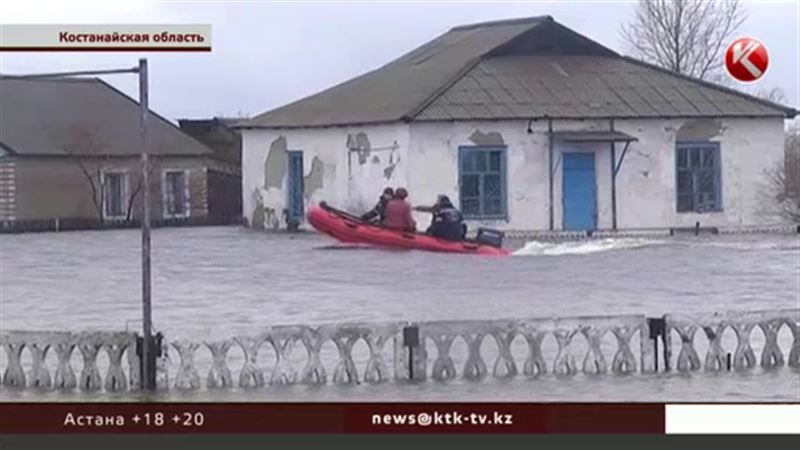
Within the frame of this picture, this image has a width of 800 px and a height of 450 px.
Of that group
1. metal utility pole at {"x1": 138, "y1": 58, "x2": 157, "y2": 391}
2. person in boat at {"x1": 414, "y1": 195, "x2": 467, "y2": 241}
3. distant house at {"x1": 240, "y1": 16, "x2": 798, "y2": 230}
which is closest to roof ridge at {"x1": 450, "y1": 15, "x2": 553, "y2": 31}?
distant house at {"x1": 240, "y1": 16, "x2": 798, "y2": 230}

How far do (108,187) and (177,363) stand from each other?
457mm

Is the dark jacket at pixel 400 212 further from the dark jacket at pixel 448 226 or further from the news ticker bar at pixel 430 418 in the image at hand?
the news ticker bar at pixel 430 418

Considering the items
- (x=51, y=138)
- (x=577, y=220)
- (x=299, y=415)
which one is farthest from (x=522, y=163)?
(x=51, y=138)

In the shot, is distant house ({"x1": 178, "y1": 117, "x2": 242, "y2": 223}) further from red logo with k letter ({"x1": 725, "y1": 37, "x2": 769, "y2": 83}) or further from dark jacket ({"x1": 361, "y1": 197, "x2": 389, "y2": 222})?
red logo with k letter ({"x1": 725, "y1": 37, "x2": 769, "y2": 83})

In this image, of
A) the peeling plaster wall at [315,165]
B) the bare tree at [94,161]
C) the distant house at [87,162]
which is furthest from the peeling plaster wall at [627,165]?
the bare tree at [94,161]

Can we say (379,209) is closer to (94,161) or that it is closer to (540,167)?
(540,167)

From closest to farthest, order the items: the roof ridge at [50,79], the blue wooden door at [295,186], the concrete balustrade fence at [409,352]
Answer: the roof ridge at [50,79] < the concrete balustrade fence at [409,352] < the blue wooden door at [295,186]

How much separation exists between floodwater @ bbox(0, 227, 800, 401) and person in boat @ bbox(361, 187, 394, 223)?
3.3 inches

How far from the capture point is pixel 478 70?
4449mm

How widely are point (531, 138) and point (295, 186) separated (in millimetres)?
585

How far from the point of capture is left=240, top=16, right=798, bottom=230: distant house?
4375mm

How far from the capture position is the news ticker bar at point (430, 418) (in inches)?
163

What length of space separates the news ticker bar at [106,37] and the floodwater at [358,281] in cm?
48

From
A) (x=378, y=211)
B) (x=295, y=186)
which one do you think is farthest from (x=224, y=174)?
(x=378, y=211)
